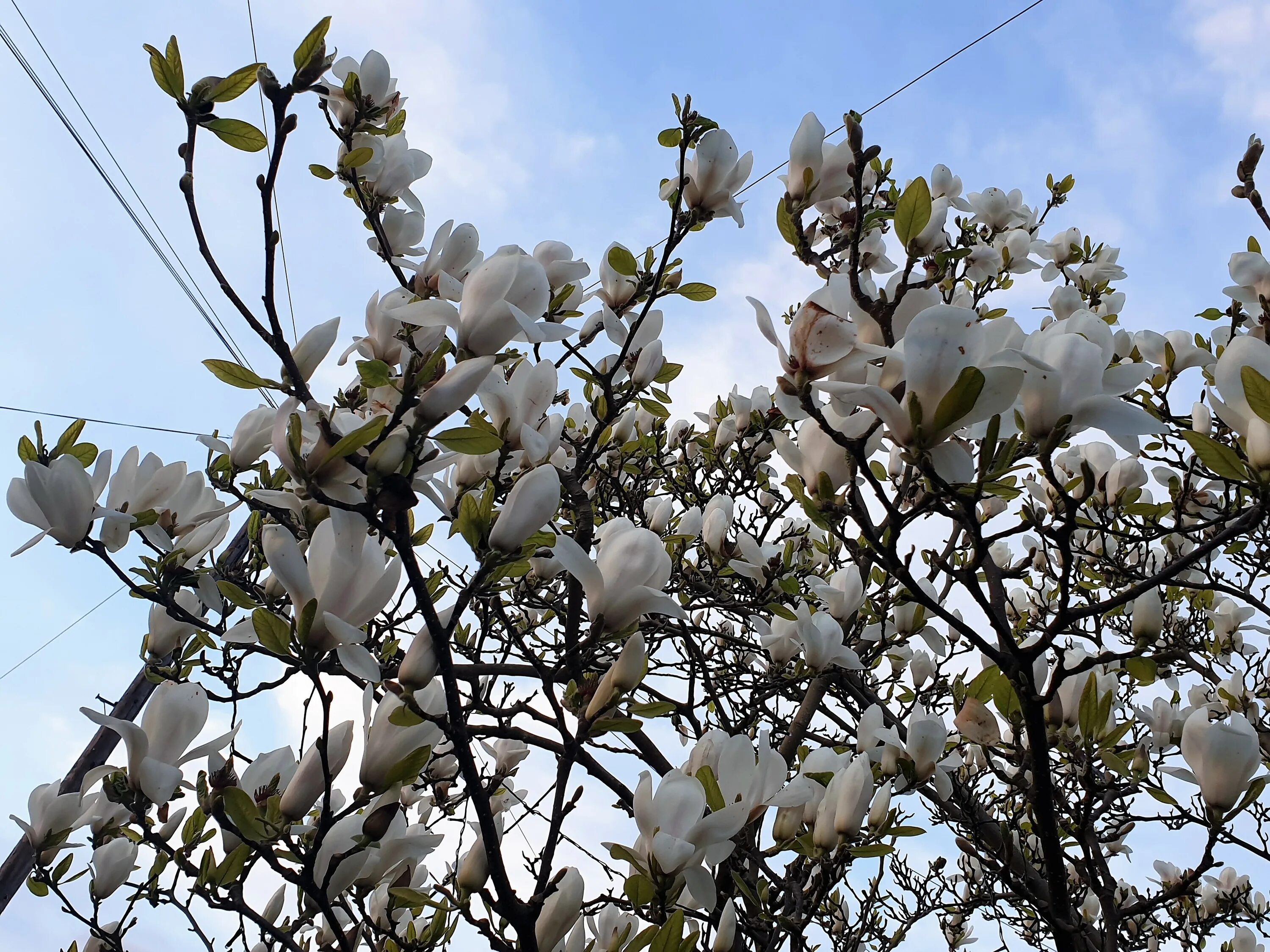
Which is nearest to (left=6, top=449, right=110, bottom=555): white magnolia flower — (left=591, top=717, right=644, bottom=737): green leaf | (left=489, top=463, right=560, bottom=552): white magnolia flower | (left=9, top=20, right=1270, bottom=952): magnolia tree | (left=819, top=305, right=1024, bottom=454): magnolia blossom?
(left=9, top=20, right=1270, bottom=952): magnolia tree

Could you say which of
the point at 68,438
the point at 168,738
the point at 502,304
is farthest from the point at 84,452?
the point at 502,304

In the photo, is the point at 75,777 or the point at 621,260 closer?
the point at 621,260

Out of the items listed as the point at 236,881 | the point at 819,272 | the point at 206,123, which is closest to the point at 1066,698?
the point at 819,272

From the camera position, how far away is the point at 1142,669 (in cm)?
114

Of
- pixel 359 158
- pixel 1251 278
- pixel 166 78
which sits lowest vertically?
pixel 166 78

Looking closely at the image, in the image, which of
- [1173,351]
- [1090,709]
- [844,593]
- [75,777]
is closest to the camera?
[1090,709]

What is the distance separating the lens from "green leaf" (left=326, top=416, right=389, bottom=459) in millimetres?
750

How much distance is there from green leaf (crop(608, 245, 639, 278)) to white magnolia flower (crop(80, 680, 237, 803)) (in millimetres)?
903

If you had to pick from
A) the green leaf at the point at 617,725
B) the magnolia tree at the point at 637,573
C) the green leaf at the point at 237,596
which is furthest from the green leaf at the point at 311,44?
the green leaf at the point at 617,725

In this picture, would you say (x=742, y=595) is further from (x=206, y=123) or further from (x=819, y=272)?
(x=206, y=123)

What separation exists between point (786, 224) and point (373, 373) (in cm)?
79

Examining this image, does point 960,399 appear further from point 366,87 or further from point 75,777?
point 75,777

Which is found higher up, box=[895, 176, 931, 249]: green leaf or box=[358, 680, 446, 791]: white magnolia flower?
box=[895, 176, 931, 249]: green leaf

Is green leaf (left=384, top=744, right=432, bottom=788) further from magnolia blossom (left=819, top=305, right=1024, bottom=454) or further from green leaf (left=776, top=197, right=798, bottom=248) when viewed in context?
green leaf (left=776, top=197, right=798, bottom=248)
